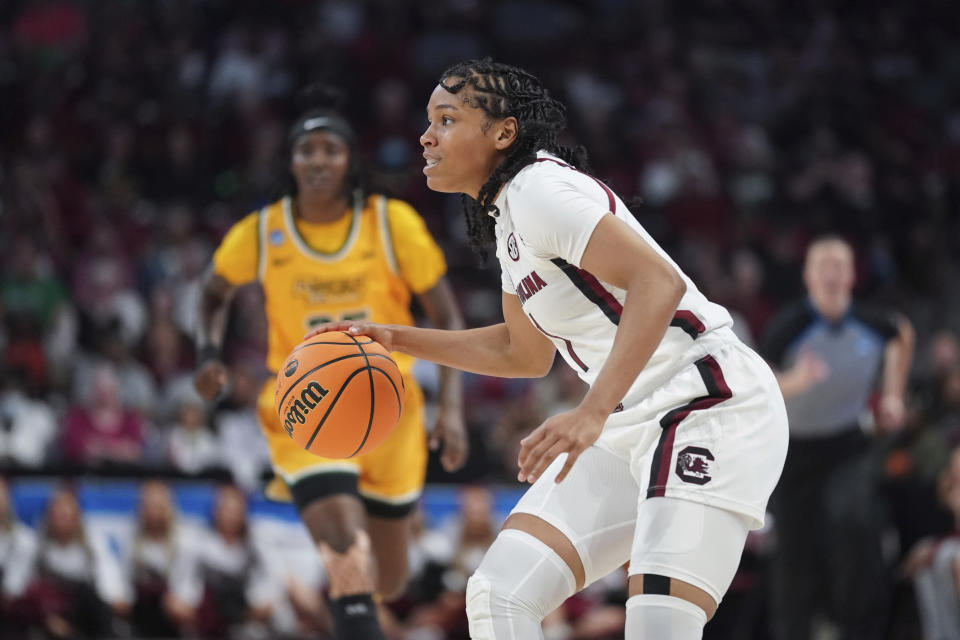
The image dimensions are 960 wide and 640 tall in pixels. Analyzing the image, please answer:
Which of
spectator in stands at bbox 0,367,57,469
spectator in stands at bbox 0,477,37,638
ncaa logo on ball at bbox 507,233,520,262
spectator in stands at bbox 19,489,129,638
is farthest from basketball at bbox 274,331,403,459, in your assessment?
spectator in stands at bbox 0,367,57,469

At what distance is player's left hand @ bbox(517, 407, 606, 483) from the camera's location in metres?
2.85

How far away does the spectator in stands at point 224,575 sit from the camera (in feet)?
26.0

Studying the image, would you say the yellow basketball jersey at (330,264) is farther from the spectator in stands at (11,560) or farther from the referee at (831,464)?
the spectator in stands at (11,560)

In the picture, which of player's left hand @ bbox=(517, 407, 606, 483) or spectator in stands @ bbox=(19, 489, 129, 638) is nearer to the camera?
player's left hand @ bbox=(517, 407, 606, 483)

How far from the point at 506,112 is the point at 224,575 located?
17.5ft

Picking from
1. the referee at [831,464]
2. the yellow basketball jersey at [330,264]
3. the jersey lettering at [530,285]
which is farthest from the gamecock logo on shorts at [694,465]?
the referee at [831,464]

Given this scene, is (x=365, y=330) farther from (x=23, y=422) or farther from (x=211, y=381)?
(x=23, y=422)

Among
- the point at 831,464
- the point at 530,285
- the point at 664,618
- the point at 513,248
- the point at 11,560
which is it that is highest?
the point at 513,248

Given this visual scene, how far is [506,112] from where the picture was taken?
3443mm

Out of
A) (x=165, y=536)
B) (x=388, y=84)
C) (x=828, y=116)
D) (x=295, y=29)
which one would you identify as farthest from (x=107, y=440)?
(x=828, y=116)

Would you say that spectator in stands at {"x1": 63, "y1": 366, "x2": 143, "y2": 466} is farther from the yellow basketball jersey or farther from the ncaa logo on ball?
the ncaa logo on ball

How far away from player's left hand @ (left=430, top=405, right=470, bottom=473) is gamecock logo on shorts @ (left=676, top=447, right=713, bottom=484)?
214 centimetres

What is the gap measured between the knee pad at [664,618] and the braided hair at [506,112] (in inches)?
46.0

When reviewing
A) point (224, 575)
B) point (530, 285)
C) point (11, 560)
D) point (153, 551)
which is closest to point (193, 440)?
point (153, 551)
